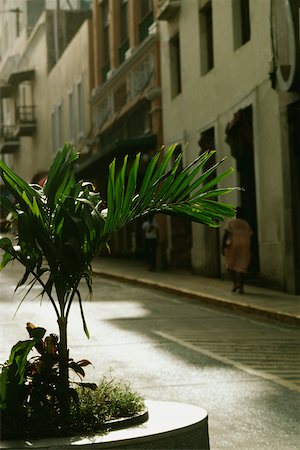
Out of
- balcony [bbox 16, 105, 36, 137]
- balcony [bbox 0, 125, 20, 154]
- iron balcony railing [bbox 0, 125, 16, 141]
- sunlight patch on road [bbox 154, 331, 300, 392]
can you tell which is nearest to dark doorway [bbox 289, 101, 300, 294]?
sunlight patch on road [bbox 154, 331, 300, 392]

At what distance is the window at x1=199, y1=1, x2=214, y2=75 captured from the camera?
25344mm

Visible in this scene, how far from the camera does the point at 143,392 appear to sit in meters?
8.71

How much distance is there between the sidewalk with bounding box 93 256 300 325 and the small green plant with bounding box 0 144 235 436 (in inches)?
370

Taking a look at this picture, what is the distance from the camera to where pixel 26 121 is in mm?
56344

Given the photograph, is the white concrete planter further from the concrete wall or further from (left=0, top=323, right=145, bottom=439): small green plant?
the concrete wall

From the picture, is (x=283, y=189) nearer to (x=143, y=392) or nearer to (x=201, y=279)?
(x=201, y=279)

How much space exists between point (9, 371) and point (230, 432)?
7.34ft

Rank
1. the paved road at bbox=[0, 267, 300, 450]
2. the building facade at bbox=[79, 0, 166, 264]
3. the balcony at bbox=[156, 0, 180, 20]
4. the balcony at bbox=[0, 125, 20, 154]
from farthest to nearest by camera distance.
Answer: the balcony at bbox=[0, 125, 20, 154] → the building facade at bbox=[79, 0, 166, 264] → the balcony at bbox=[156, 0, 180, 20] → the paved road at bbox=[0, 267, 300, 450]

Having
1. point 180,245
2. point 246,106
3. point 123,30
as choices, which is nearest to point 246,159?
point 246,106

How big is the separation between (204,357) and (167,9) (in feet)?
59.0

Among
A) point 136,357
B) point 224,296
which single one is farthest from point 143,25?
point 136,357

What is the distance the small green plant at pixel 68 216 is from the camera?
5305 mm

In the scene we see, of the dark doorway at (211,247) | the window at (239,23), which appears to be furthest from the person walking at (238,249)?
the dark doorway at (211,247)

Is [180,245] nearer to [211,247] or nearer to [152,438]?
[211,247]
